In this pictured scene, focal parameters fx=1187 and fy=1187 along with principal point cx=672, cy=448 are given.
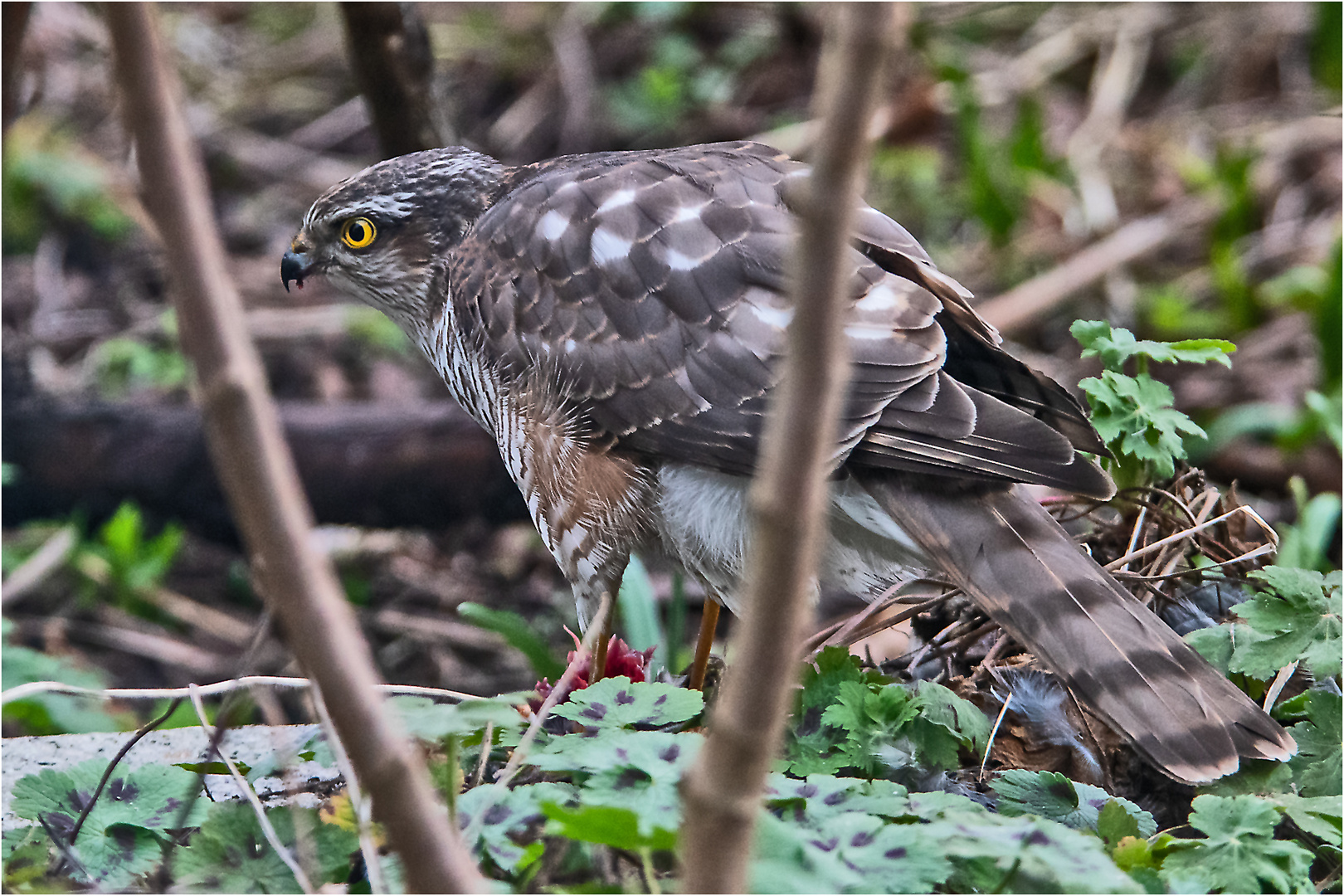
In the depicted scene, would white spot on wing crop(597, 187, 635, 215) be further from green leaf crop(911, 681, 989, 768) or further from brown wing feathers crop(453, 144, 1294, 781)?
green leaf crop(911, 681, 989, 768)

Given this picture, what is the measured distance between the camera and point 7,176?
20.5ft

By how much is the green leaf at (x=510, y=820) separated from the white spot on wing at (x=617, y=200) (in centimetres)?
142

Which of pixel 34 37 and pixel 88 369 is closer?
pixel 88 369

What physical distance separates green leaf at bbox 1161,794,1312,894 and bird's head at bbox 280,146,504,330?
2282 mm

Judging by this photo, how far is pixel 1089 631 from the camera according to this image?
2.14 meters

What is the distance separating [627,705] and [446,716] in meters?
0.51

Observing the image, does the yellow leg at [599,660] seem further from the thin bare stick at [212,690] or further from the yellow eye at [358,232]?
the yellow eye at [358,232]

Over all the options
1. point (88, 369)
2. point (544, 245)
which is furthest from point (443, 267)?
point (88, 369)

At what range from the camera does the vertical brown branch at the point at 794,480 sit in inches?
36.7

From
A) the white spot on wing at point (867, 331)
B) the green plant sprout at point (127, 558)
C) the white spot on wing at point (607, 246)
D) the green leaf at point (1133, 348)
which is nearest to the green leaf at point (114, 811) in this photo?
the white spot on wing at point (607, 246)

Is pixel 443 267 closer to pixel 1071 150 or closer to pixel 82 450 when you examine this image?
pixel 82 450

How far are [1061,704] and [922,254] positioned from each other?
1044mm

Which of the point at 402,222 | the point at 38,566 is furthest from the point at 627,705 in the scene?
the point at 38,566

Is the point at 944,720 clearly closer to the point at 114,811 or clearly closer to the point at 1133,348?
the point at 1133,348
